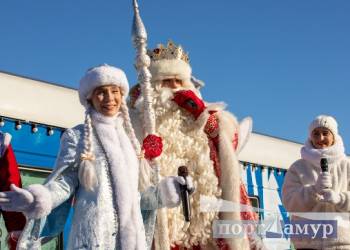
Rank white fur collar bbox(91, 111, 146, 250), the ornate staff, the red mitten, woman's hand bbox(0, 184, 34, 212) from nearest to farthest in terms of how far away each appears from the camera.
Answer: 1. woman's hand bbox(0, 184, 34, 212)
2. white fur collar bbox(91, 111, 146, 250)
3. the ornate staff
4. the red mitten

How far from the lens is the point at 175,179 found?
3697 millimetres

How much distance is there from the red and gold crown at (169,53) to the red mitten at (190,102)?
42 cm

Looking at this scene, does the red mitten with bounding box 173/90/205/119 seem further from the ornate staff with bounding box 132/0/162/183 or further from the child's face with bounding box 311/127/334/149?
the child's face with bounding box 311/127/334/149

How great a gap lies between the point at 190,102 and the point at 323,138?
46.7 inches

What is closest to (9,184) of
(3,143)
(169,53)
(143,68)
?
A: (3,143)

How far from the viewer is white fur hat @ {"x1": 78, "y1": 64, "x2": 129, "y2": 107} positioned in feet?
12.1

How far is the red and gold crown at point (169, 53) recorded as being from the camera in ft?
16.9

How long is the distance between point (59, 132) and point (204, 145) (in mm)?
1439

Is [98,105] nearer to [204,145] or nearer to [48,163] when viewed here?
[204,145]

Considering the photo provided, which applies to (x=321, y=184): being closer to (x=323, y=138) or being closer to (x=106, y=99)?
(x=323, y=138)

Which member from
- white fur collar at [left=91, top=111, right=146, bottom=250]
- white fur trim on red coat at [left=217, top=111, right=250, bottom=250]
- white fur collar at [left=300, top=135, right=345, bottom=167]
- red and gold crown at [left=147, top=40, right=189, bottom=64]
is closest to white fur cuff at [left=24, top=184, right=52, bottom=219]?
white fur collar at [left=91, top=111, right=146, bottom=250]

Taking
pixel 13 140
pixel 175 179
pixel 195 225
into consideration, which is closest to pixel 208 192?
pixel 195 225

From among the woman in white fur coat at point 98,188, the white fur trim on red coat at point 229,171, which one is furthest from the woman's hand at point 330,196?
the woman in white fur coat at point 98,188

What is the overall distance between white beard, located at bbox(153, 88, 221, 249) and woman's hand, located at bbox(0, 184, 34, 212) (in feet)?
4.48
